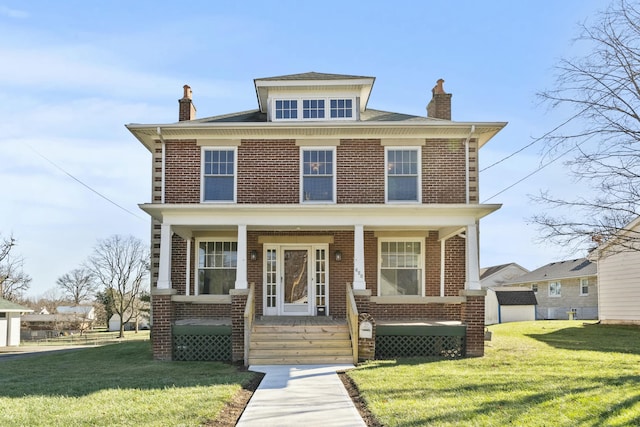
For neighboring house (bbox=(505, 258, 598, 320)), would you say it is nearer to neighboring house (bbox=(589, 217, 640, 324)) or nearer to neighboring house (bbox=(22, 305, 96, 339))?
neighboring house (bbox=(589, 217, 640, 324))

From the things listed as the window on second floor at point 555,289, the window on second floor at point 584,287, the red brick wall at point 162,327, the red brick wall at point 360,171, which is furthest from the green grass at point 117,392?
the window on second floor at point 555,289

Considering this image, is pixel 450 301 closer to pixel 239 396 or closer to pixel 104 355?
pixel 239 396

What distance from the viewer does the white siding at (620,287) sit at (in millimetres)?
23156

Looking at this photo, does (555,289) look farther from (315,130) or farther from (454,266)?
(315,130)

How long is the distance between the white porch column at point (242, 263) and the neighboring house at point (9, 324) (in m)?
26.9

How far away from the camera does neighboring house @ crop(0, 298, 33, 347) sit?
35.2 m

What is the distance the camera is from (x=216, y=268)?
16.6 meters

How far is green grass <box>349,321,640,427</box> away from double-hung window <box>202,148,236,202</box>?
6.62 metres

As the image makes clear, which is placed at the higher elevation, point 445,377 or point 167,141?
point 167,141

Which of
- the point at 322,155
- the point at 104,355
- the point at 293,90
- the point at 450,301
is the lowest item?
the point at 104,355

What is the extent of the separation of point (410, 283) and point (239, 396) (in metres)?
8.56

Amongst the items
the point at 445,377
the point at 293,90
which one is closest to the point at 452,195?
the point at 293,90

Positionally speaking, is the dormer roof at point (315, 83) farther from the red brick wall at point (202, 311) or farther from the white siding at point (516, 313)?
the white siding at point (516, 313)

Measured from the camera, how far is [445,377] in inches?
404
